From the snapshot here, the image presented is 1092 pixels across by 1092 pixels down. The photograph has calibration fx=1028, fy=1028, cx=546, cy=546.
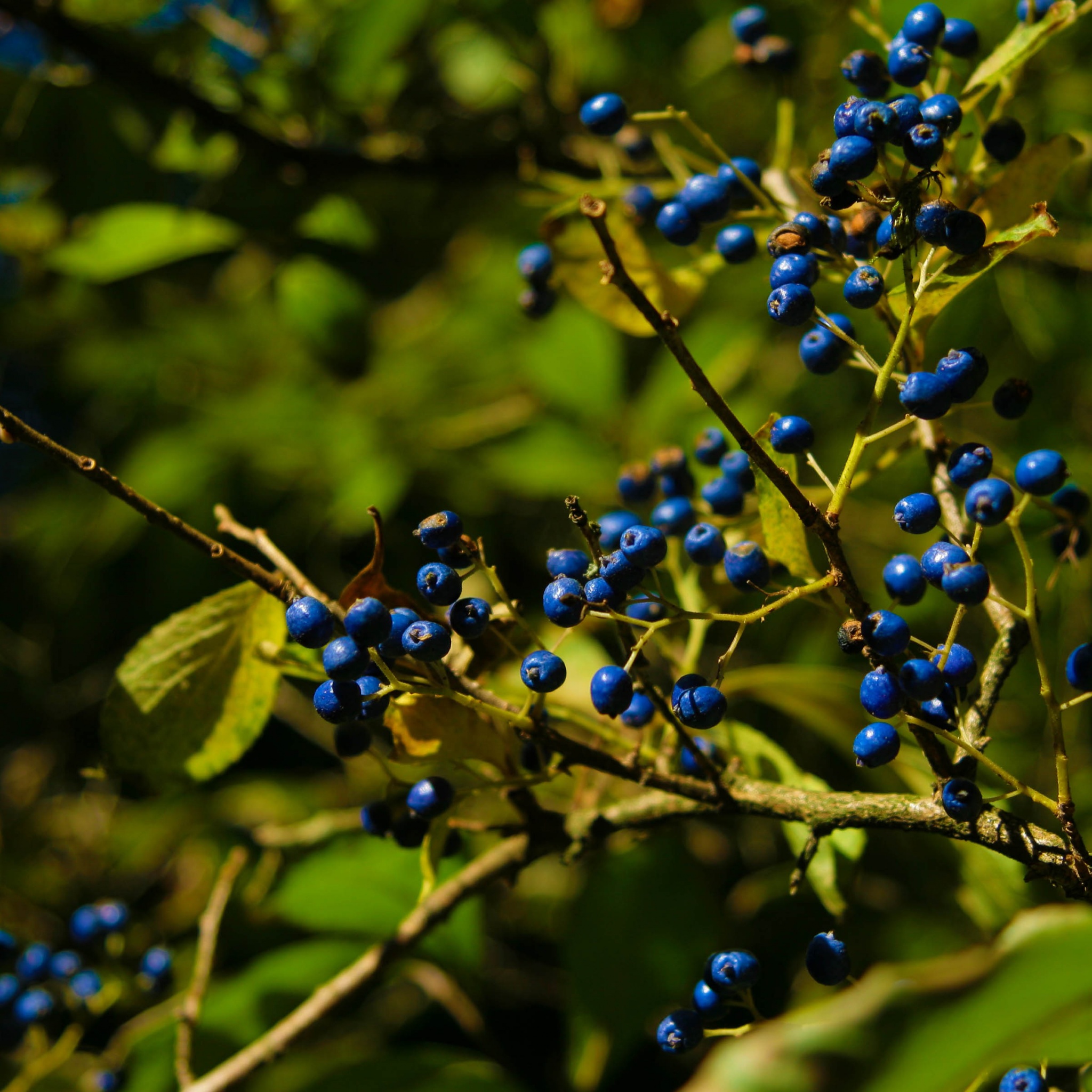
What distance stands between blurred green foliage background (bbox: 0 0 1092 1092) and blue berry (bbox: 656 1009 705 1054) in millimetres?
354

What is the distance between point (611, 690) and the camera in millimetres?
1122

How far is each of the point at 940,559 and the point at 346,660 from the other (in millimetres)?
638

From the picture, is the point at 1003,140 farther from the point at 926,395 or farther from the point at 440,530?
the point at 440,530

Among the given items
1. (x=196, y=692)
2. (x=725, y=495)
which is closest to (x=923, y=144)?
(x=725, y=495)

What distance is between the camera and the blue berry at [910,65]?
132 centimetres

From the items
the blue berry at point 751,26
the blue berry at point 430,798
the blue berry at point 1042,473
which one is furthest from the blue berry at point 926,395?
the blue berry at point 751,26

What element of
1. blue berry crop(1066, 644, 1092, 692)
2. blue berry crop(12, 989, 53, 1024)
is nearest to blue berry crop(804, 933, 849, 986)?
blue berry crop(1066, 644, 1092, 692)

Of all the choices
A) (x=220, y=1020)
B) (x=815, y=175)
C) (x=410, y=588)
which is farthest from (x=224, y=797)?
(x=815, y=175)

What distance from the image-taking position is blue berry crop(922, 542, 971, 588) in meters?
1.09

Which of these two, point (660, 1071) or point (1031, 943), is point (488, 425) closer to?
point (660, 1071)

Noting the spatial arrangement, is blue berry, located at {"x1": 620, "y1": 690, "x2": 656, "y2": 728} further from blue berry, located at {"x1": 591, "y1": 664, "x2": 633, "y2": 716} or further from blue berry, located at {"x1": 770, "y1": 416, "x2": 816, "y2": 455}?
blue berry, located at {"x1": 770, "y1": 416, "x2": 816, "y2": 455}

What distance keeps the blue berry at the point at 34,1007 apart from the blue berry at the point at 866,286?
1841 millimetres

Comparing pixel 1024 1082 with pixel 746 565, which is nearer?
pixel 1024 1082

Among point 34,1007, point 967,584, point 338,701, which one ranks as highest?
point 967,584
